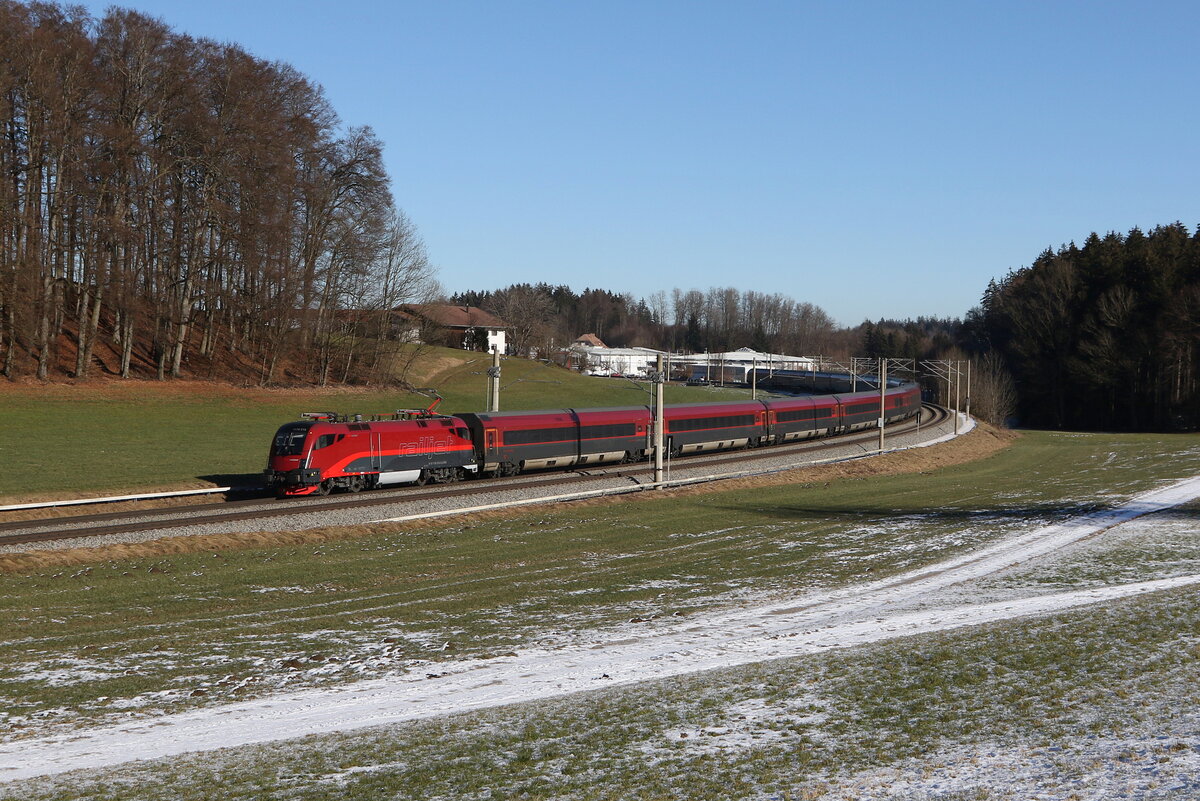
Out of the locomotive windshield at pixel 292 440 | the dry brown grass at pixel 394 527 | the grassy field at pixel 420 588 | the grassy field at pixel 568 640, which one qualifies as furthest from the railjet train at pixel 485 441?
the grassy field at pixel 568 640

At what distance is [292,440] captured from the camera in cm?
3722

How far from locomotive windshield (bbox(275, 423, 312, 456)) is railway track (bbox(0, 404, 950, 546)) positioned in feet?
5.96

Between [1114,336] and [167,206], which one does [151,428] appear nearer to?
[167,206]

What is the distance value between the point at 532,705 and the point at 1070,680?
24.6 ft

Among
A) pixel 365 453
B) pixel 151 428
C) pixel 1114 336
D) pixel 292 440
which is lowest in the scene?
pixel 365 453

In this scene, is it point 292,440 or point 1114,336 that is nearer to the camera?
point 292,440

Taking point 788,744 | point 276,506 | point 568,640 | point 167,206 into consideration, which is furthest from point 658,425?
point 167,206

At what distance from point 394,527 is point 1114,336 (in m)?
94.0

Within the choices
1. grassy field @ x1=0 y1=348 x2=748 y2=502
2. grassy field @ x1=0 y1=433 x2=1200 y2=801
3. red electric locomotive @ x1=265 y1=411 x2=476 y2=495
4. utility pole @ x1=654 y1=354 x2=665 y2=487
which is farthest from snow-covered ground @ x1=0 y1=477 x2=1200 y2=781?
grassy field @ x1=0 y1=348 x2=748 y2=502

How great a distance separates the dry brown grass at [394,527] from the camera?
25312mm

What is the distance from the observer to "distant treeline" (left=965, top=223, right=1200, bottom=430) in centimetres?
9625

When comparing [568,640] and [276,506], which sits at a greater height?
[276,506]

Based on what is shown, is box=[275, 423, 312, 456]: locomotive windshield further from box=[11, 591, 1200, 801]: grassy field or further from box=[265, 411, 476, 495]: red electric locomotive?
box=[11, 591, 1200, 801]: grassy field

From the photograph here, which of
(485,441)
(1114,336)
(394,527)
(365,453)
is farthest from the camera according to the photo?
(1114,336)
